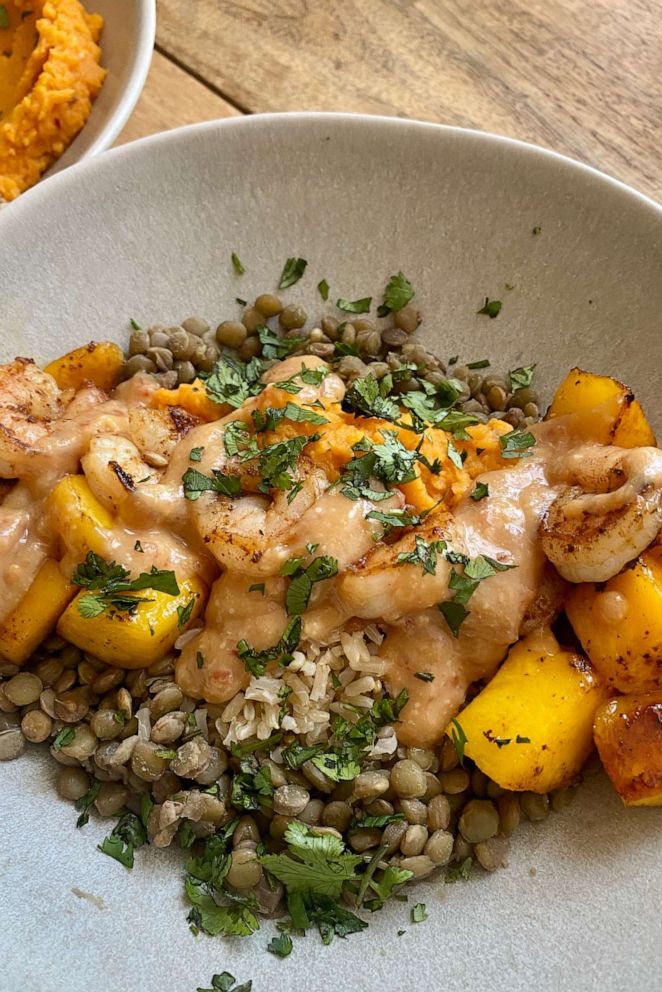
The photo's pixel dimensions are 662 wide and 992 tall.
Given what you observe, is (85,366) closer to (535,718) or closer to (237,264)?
(237,264)

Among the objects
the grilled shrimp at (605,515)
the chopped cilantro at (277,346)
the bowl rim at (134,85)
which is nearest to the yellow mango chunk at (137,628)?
the chopped cilantro at (277,346)

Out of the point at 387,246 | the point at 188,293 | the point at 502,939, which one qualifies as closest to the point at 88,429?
the point at 188,293

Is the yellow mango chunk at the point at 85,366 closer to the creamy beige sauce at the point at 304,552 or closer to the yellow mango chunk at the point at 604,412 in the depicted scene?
the creamy beige sauce at the point at 304,552

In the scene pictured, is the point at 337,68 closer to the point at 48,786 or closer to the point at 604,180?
the point at 604,180

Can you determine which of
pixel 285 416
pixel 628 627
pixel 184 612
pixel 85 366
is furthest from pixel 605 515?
pixel 85 366

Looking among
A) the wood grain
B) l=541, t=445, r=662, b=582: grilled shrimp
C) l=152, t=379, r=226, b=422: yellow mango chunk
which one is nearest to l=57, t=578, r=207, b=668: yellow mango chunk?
l=152, t=379, r=226, b=422: yellow mango chunk

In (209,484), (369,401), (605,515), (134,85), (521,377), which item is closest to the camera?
(605,515)

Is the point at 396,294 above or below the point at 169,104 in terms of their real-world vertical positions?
above
